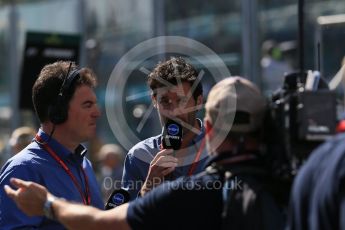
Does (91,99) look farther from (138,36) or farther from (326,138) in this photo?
(138,36)

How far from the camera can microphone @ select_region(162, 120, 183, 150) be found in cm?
432

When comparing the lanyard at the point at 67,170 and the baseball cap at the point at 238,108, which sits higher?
the baseball cap at the point at 238,108

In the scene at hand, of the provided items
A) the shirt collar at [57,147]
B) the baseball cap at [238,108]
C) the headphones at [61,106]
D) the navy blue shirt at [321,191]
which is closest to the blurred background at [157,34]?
the headphones at [61,106]

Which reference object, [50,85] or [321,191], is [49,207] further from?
[321,191]

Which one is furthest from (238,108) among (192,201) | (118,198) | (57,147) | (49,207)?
(57,147)

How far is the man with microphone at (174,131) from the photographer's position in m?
4.36

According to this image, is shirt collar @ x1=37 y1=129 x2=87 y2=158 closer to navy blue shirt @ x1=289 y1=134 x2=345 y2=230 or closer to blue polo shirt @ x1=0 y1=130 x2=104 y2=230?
blue polo shirt @ x1=0 y1=130 x2=104 y2=230

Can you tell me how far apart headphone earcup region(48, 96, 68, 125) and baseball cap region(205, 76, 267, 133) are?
1392 millimetres

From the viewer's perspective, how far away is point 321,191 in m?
2.76

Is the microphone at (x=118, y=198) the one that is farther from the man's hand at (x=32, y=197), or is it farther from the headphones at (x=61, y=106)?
the man's hand at (x=32, y=197)

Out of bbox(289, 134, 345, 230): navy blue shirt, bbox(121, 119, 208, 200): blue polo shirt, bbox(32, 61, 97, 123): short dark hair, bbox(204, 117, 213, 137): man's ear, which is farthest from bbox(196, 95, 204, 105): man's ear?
bbox(289, 134, 345, 230): navy blue shirt

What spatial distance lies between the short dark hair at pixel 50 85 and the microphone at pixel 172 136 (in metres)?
0.59

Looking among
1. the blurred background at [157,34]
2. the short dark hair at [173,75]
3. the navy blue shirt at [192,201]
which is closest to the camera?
the navy blue shirt at [192,201]

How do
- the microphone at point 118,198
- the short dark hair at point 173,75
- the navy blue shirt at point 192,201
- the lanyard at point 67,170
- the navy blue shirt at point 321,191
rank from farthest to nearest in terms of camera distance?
the short dark hair at point 173,75 < the lanyard at point 67,170 < the microphone at point 118,198 < the navy blue shirt at point 192,201 < the navy blue shirt at point 321,191
